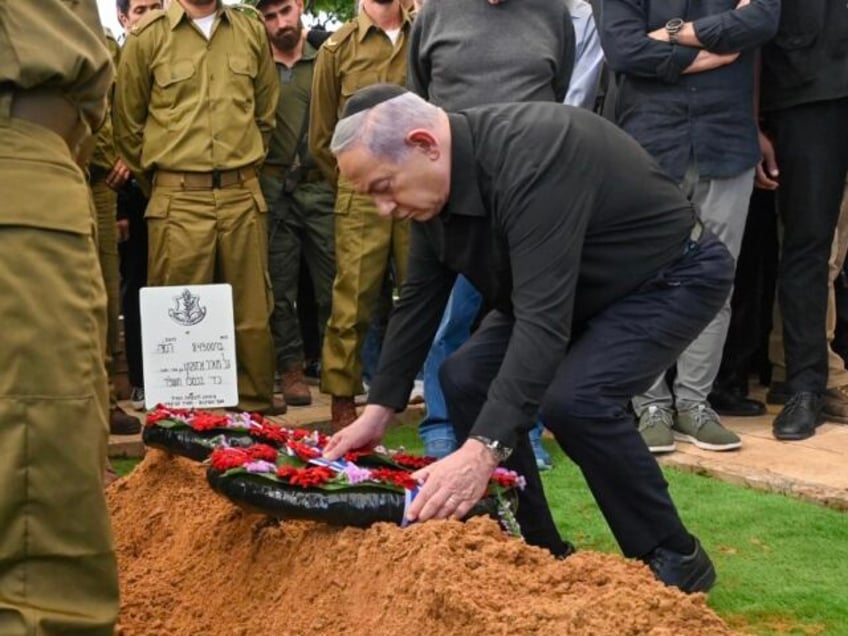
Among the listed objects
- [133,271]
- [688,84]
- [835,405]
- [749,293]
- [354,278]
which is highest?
[688,84]

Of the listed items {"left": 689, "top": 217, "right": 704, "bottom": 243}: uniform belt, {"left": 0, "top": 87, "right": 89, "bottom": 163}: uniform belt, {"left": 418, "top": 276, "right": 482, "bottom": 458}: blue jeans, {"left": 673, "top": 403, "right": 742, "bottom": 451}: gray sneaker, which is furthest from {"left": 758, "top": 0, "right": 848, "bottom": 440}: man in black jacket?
{"left": 0, "top": 87, "right": 89, "bottom": 163}: uniform belt

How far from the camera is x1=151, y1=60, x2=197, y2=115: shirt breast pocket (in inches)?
255

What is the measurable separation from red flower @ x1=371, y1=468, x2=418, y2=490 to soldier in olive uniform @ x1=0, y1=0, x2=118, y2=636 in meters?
0.97

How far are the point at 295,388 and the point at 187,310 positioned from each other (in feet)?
5.61

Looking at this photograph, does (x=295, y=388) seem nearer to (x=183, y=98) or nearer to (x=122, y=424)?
(x=122, y=424)

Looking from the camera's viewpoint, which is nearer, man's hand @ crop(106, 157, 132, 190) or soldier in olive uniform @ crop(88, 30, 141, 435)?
soldier in olive uniform @ crop(88, 30, 141, 435)

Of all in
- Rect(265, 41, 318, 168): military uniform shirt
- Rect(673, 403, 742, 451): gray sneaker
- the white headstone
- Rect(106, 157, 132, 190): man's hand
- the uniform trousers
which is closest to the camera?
the white headstone

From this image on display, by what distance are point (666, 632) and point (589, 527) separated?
2284 millimetres

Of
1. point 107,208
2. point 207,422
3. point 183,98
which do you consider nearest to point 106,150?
point 107,208

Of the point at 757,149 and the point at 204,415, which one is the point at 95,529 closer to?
the point at 204,415

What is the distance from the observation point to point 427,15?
236 inches

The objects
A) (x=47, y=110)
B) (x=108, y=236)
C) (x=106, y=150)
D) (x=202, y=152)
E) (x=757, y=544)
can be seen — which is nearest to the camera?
(x=47, y=110)

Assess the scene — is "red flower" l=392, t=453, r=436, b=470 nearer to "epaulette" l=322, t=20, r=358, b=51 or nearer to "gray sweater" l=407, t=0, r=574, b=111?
"gray sweater" l=407, t=0, r=574, b=111

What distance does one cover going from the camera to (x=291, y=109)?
7.46 meters
